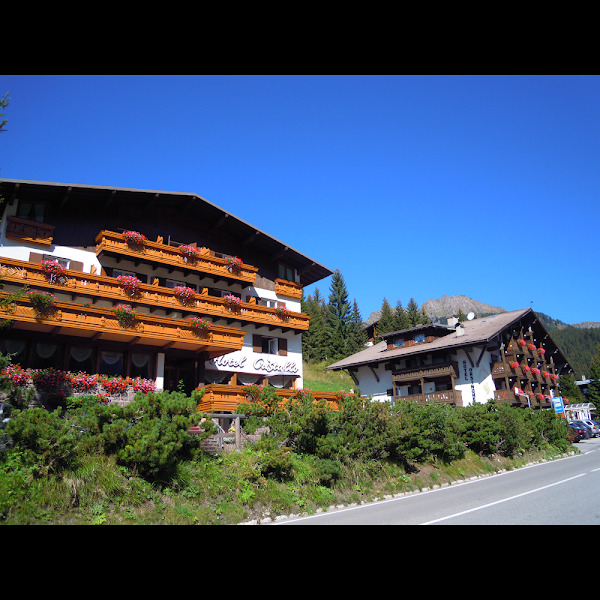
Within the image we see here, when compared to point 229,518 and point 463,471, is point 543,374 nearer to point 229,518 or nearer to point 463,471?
point 463,471

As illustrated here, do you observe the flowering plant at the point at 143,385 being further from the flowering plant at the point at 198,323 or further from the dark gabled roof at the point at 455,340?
the dark gabled roof at the point at 455,340

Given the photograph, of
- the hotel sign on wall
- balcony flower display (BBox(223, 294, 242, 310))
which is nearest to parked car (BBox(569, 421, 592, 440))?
Result: the hotel sign on wall

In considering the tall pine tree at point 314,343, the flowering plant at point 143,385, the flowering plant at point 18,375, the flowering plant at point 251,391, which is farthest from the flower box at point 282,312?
the tall pine tree at point 314,343

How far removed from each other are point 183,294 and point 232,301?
346 centimetres

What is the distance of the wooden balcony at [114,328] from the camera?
66.0 feet

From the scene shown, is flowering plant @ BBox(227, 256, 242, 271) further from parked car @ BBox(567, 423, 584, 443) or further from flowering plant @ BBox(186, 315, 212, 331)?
parked car @ BBox(567, 423, 584, 443)

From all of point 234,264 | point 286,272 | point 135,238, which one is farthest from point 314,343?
point 135,238

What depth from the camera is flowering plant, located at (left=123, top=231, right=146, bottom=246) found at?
2570 centimetres

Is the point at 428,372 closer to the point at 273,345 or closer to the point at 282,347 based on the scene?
the point at 282,347

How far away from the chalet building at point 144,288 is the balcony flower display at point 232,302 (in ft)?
0.27

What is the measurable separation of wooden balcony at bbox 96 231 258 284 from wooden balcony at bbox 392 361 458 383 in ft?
60.0

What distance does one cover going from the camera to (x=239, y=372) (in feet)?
97.3
